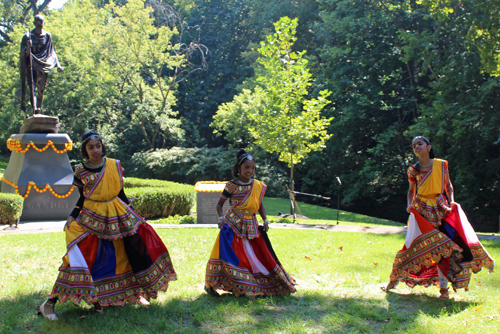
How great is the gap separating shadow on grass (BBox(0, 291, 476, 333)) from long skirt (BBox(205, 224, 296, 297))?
12cm

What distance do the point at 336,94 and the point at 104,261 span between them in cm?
1774

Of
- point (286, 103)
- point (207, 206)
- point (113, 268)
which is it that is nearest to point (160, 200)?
point (207, 206)

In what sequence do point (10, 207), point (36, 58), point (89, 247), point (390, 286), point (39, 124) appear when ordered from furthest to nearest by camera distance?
point (36, 58), point (39, 124), point (10, 207), point (390, 286), point (89, 247)

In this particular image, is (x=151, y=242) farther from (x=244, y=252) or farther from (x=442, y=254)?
(x=442, y=254)

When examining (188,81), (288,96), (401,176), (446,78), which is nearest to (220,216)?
(288,96)

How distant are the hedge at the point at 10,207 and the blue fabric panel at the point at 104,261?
5910mm

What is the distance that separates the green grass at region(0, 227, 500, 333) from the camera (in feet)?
13.5

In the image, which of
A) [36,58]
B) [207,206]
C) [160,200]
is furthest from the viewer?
[160,200]

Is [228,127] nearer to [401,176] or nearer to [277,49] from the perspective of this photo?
[401,176]

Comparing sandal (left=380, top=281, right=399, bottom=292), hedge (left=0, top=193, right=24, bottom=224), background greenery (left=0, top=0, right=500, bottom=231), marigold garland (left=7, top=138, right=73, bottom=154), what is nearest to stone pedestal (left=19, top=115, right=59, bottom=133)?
marigold garland (left=7, top=138, right=73, bottom=154)

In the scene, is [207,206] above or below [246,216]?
below

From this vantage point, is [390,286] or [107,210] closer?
[107,210]

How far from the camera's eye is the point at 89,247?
171 inches

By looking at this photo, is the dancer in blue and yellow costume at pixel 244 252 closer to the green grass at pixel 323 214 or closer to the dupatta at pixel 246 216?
the dupatta at pixel 246 216
